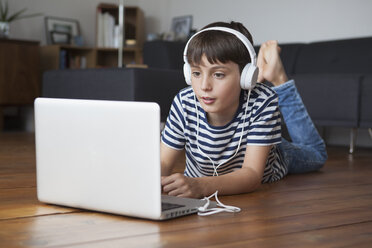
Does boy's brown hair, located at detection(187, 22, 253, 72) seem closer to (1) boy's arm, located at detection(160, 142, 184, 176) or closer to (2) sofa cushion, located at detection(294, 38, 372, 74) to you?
(1) boy's arm, located at detection(160, 142, 184, 176)

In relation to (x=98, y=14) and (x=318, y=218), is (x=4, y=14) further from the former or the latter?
(x=318, y=218)

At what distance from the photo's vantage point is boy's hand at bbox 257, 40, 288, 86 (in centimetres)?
194

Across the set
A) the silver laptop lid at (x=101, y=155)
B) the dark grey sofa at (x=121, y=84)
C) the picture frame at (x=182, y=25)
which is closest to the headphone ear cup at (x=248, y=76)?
the silver laptop lid at (x=101, y=155)

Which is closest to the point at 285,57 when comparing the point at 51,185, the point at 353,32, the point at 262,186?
the point at 353,32

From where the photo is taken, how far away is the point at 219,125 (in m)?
1.44

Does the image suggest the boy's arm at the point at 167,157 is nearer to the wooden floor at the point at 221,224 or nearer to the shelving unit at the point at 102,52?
the wooden floor at the point at 221,224

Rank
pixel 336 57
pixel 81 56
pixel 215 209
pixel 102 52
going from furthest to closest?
pixel 102 52
pixel 81 56
pixel 336 57
pixel 215 209

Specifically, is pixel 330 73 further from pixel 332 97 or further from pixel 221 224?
pixel 221 224

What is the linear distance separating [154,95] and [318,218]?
5.49 ft

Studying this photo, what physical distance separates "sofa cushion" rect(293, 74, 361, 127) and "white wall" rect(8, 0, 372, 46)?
2.77 feet

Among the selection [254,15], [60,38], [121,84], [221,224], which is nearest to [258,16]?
[254,15]

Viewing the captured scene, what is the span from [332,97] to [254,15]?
161 cm

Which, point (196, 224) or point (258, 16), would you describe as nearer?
point (196, 224)

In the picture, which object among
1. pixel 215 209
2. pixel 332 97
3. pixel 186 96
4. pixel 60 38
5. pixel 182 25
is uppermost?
pixel 182 25
